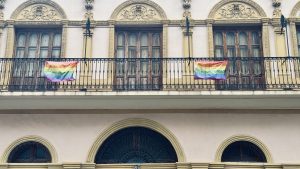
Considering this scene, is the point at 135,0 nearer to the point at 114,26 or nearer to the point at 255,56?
the point at 114,26

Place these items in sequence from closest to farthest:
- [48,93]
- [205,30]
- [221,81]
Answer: [48,93] → [221,81] → [205,30]

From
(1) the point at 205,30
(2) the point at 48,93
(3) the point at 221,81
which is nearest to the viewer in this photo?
(2) the point at 48,93

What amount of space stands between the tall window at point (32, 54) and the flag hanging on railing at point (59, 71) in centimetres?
50

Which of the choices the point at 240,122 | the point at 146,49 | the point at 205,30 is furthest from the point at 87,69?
the point at 240,122

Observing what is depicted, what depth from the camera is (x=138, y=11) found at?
13.9 meters

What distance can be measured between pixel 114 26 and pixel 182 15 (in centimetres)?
226

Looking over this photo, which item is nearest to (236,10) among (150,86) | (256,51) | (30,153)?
(256,51)

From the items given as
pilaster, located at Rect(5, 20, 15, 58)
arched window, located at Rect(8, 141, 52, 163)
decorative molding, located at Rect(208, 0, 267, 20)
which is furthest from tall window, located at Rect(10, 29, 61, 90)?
decorative molding, located at Rect(208, 0, 267, 20)

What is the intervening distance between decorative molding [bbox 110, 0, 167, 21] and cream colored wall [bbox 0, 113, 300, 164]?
341 cm

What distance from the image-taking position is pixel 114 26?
13.7 m

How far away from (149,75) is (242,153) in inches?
145

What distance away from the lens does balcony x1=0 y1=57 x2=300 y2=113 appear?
11.8m

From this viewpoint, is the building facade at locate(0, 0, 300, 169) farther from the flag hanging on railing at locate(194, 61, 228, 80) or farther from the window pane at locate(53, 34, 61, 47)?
the flag hanging on railing at locate(194, 61, 228, 80)

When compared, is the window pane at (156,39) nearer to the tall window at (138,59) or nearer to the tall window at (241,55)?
the tall window at (138,59)
